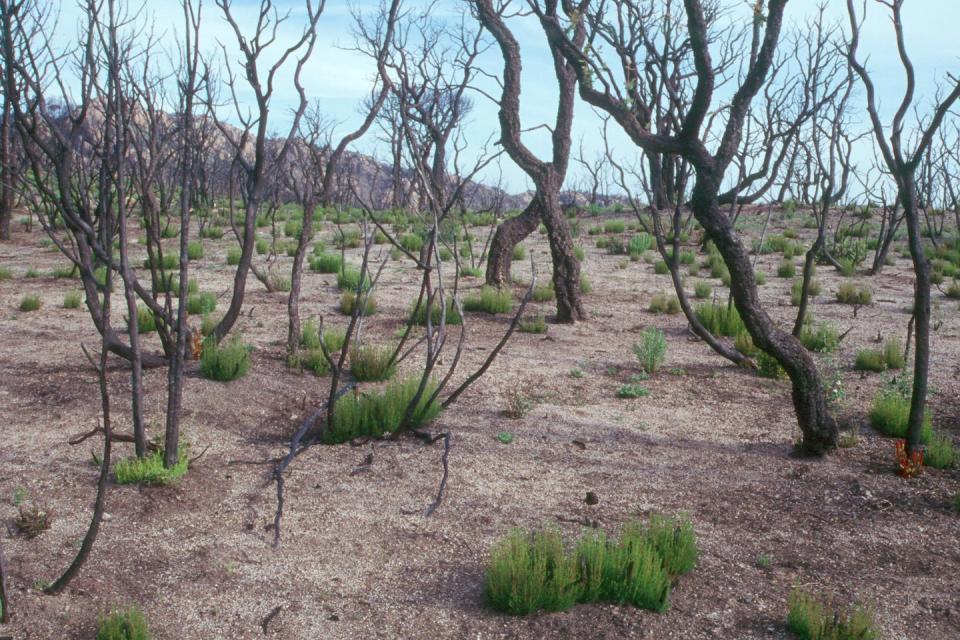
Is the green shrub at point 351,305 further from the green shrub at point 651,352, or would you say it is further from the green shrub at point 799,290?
the green shrub at point 799,290

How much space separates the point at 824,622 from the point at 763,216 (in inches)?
784

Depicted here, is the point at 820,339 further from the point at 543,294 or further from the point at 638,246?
the point at 638,246

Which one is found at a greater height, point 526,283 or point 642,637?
point 526,283

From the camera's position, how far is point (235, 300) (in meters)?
6.14

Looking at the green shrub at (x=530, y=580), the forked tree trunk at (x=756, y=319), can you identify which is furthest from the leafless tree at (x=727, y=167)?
the green shrub at (x=530, y=580)

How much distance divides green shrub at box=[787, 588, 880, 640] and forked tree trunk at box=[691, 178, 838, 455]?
1.78m

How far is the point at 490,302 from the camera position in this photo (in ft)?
30.6

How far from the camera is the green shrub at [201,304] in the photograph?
27.8ft

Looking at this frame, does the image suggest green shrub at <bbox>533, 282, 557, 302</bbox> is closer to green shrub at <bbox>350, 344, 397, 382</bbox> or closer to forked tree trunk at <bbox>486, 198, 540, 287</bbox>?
forked tree trunk at <bbox>486, 198, 540, 287</bbox>

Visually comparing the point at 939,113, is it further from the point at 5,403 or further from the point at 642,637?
the point at 5,403

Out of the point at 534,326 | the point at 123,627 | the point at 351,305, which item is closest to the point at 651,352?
the point at 534,326

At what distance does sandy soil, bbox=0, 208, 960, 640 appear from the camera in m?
3.21

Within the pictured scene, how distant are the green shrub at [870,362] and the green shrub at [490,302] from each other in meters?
3.59

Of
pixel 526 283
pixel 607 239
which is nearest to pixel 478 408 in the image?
pixel 526 283
